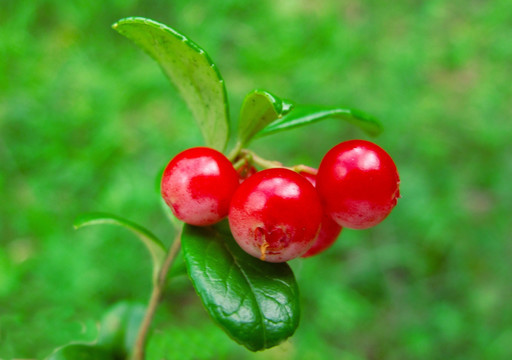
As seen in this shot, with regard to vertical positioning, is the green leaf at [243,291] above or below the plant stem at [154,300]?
above

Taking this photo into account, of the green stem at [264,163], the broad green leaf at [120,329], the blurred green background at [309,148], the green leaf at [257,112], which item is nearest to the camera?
the green leaf at [257,112]

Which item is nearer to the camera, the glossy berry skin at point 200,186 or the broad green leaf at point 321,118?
the glossy berry skin at point 200,186

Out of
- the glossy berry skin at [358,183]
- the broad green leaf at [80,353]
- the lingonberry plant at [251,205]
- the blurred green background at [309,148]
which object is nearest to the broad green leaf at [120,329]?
the broad green leaf at [80,353]

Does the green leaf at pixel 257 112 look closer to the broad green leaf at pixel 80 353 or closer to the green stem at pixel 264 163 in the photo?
the green stem at pixel 264 163

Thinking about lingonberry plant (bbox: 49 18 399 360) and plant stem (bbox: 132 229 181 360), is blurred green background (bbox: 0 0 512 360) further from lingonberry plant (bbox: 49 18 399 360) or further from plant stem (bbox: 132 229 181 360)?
lingonberry plant (bbox: 49 18 399 360)

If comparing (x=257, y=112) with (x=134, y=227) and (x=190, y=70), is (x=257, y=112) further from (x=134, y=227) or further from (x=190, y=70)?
(x=134, y=227)

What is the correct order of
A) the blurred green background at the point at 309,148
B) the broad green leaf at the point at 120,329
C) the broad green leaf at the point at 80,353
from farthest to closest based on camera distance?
1. the blurred green background at the point at 309,148
2. the broad green leaf at the point at 120,329
3. the broad green leaf at the point at 80,353

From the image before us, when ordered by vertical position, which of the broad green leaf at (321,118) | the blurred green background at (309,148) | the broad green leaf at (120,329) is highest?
the broad green leaf at (321,118)
